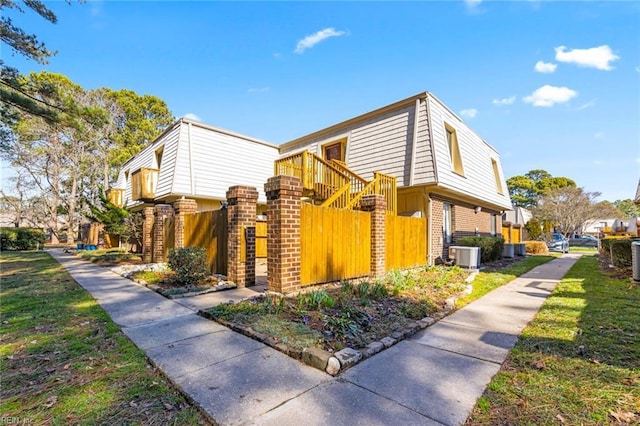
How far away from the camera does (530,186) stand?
4388cm

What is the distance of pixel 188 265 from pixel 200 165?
7.32 meters

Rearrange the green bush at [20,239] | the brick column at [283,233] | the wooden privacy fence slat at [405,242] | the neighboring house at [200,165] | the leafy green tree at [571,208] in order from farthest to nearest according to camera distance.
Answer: the leafy green tree at [571,208] < the green bush at [20,239] < the neighboring house at [200,165] < the wooden privacy fence slat at [405,242] < the brick column at [283,233]

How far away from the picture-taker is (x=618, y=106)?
30.1 feet

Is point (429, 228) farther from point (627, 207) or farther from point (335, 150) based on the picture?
point (627, 207)

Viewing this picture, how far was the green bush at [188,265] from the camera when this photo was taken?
655cm

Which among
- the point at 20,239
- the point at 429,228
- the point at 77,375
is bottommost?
the point at 77,375

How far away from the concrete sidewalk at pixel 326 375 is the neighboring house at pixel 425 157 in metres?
6.10

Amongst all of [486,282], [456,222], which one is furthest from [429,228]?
[486,282]

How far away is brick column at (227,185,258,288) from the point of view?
22.0 ft

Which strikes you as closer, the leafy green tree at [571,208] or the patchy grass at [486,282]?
the patchy grass at [486,282]

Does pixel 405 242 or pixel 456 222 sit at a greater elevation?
pixel 456 222

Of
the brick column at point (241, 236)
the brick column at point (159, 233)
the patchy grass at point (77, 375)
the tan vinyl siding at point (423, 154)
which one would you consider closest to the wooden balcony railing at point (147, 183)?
the brick column at point (159, 233)

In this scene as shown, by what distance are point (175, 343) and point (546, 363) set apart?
4.01 metres

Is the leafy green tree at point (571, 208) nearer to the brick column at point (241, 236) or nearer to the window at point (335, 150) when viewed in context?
the window at point (335, 150)
